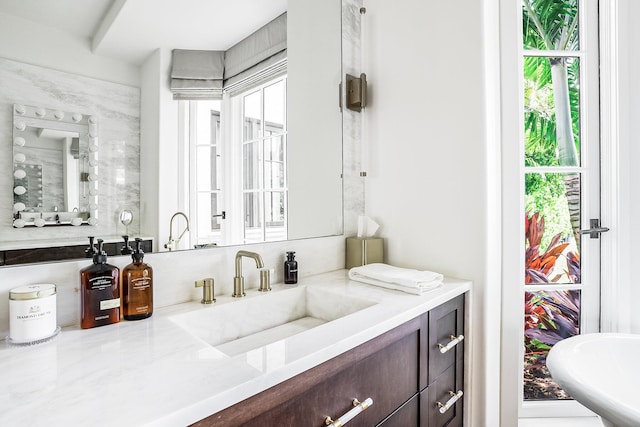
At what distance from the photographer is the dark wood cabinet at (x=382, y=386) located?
2.07ft

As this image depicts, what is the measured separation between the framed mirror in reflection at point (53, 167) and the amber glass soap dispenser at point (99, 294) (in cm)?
13

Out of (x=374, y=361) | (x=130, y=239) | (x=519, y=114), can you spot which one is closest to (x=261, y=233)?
(x=130, y=239)

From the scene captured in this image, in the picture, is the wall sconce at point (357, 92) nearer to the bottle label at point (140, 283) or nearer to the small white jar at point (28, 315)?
the bottle label at point (140, 283)

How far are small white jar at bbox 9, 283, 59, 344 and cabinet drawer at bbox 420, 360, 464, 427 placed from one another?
1009 mm

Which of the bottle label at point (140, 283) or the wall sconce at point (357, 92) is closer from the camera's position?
the bottle label at point (140, 283)

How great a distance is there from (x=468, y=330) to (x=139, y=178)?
1.27m

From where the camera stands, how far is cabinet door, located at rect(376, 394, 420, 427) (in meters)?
0.92

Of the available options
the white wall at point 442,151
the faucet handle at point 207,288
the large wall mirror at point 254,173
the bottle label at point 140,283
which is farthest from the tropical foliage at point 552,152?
the bottle label at point 140,283

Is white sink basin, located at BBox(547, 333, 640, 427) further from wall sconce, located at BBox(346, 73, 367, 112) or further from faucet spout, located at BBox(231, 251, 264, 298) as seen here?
wall sconce, located at BBox(346, 73, 367, 112)

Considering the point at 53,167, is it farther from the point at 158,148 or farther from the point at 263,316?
the point at 263,316

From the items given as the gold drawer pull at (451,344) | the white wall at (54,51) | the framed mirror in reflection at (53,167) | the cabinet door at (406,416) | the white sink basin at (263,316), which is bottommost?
the cabinet door at (406,416)

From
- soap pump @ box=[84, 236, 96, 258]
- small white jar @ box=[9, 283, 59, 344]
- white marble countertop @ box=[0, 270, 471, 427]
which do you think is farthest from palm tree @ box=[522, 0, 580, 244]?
small white jar @ box=[9, 283, 59, 344]

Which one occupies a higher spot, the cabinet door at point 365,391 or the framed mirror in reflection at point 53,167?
the framed mirror in reflection at point 53,167

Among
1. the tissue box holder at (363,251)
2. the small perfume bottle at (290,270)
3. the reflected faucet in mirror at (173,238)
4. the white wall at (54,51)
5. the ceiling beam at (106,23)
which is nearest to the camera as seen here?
the white wall at (54,51)
